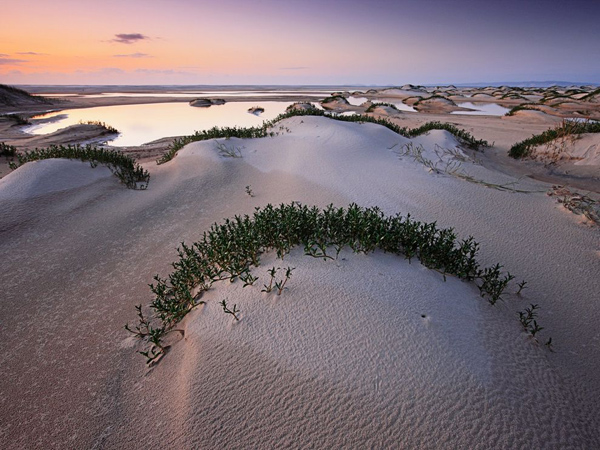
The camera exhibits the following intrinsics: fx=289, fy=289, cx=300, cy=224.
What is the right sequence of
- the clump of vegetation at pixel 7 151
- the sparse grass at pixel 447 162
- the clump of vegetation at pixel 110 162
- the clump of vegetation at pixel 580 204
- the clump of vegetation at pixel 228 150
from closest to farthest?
the clump of vegetation at pixel 580 204 → the sparse grass at pixel 447 162 → the clump of vegetation at pixel 110 162 → the clump of vegetation at pixel 228 150 → the clump of vegetation at pixel 7 151

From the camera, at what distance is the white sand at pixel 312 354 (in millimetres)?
1717

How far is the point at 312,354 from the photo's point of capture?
2.03 meters

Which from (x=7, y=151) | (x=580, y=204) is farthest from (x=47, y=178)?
(x=580, y=204)

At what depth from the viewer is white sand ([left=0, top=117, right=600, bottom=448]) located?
5.63ft

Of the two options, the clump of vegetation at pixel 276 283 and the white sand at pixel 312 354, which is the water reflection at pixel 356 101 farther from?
the clump of vegetation at pixel 276 283

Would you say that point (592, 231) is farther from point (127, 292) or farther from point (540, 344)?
point (127, 292)

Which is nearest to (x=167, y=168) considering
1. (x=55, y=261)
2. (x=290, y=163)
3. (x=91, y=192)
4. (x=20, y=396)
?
(x=91, y=192)

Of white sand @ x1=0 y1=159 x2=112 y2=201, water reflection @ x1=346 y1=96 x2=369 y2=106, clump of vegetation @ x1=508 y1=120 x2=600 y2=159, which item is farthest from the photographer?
water reflection @ x1=346 y1=96 x2=369 y2=106

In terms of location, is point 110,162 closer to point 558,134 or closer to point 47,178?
point 47,178

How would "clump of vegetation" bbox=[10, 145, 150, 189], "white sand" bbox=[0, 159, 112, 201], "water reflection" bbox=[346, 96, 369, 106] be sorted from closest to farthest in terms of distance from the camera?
"white sand" bbox=[0, 159, 112, 201]
"clump of vegetation" bbox=[10, 145, 150, 189]
"water reflection" bbox=[346, 96, 369, 106]

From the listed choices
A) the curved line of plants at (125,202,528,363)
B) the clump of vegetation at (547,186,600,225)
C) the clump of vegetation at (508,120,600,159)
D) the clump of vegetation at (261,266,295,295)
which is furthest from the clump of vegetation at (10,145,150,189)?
the clump of vegetation at (508,120,600,159)

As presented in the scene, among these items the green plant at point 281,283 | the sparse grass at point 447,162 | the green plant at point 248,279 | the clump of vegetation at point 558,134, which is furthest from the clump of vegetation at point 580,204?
the green plant at point 248,279

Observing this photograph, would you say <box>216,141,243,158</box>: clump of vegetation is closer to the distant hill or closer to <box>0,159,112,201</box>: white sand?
<box>0,159,112,201</box>: white sand

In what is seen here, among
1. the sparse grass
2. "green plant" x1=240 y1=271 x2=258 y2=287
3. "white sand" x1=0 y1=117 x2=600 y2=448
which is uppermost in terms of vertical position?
the sparse grass
